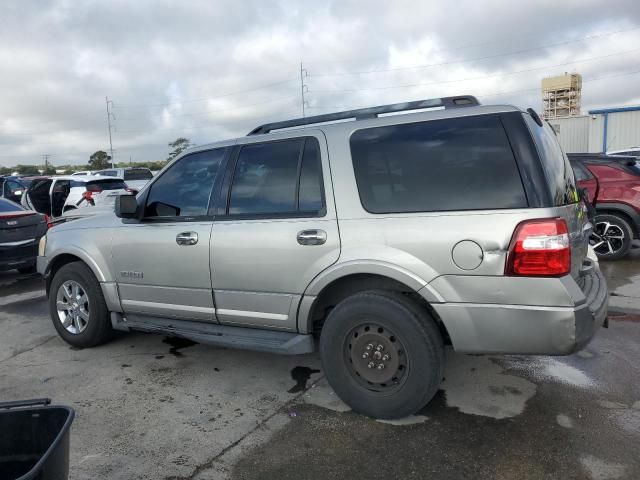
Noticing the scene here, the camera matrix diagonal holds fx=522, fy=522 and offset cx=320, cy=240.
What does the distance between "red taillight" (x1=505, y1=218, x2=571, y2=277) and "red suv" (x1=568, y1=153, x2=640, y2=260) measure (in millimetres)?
5868

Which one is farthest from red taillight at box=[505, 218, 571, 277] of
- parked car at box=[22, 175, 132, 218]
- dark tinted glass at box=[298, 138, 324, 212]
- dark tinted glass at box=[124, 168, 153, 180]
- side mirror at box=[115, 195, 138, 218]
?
dark tinted glass at box=[124, 168, 153, 180]

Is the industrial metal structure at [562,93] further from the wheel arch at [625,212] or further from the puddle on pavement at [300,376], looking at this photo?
the puddle on pavement at [300,376]

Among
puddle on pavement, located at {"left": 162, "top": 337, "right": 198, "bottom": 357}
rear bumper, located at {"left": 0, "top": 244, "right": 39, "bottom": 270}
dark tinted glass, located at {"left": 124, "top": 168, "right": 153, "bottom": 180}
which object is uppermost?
dark tinted glass, located at {"left": 124, "top": 168, "right": 153, "bottom": 180}

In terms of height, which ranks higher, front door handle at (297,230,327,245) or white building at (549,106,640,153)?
white building at (549,106,640,153)

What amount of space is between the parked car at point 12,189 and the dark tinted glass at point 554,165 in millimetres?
16181

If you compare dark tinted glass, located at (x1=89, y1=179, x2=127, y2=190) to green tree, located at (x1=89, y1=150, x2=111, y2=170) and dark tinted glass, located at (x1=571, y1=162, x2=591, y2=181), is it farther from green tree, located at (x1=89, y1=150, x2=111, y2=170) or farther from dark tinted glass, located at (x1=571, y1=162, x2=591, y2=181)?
green tree, located at (x1=89, y1=150, x2=111, y2=170)

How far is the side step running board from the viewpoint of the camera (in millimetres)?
3629

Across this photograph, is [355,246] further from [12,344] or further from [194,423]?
[12,344]

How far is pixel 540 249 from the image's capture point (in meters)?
2.82

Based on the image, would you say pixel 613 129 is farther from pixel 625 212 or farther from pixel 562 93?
pixel 562 93

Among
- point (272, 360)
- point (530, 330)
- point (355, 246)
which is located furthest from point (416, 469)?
point (272, 360)

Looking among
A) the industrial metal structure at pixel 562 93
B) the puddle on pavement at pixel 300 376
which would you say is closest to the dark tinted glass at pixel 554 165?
the puddle on pavement at pixel 300 376

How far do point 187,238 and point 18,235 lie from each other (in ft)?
18.5

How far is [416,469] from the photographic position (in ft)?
9.21
